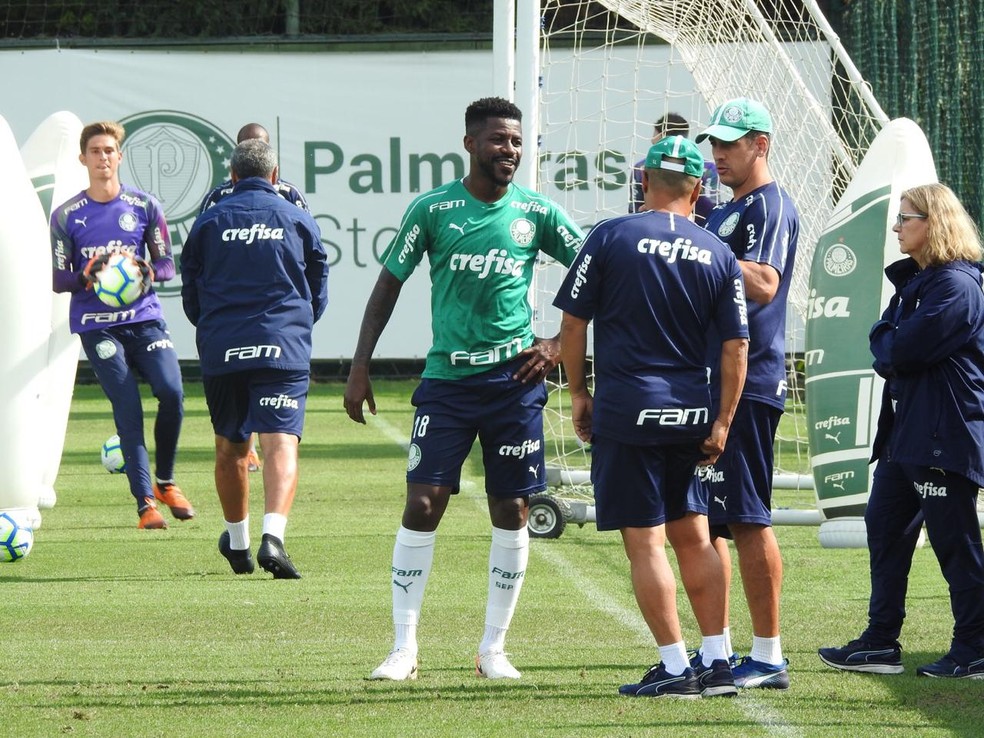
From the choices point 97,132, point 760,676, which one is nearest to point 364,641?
point 760,676

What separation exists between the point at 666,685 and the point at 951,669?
122 cm

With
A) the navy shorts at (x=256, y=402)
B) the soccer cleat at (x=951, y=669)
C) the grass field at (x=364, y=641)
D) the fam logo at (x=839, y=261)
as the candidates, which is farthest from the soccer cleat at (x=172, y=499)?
the soccer cleat at (x=951, y=669)

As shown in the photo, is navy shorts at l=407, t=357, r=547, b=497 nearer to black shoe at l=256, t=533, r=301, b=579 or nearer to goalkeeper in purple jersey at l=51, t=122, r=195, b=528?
black shoe at l=256, t=533, r=301, b=579

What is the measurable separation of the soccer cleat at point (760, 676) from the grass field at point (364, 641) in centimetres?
7

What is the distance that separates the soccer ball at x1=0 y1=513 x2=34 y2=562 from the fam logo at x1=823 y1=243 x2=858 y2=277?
4653 mm

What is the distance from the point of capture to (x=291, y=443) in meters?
8.20

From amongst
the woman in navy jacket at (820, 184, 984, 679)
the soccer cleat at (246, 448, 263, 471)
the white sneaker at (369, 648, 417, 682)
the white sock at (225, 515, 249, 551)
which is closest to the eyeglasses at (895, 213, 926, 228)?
the woman in navy jacket at (820, 184, 984, 679)

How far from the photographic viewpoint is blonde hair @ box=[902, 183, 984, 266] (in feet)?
20.5

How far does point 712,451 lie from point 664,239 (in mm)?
741

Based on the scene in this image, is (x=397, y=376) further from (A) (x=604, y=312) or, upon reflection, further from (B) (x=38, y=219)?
(A) (x=604, y=312)

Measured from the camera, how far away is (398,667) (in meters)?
5.89

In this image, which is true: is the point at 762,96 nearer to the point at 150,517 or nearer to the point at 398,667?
the point at 150,517

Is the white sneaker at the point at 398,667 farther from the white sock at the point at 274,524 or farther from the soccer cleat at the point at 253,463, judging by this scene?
the soccer cleat at the point at 253,463

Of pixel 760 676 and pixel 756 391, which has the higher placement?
pixel 756 391
